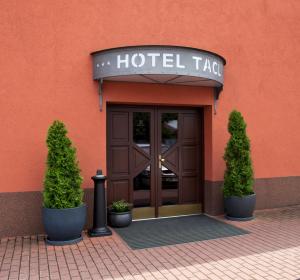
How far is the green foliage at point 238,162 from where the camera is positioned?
272 inches

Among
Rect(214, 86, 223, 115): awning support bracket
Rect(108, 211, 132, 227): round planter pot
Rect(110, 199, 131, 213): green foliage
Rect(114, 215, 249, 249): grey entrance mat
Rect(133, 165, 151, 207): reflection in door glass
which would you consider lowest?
Rect(114, 215, 249, 249): grey entrance mat

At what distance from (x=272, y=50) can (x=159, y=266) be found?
6.06 metres

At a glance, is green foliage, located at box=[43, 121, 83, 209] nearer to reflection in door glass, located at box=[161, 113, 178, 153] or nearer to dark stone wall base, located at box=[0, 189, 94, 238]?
dark stone wall base, located at box=[0, 189, 94, 238]

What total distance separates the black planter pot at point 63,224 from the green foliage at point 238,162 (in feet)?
10.3

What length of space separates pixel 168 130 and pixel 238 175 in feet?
5.79

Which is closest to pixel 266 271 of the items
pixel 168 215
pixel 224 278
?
pixel 224 278

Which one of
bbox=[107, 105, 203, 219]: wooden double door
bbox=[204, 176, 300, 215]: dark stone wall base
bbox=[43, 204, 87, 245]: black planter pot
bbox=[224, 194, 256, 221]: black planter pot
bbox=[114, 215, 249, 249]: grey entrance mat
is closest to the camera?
bbox=[43, 204, 87, 245]: black planter pot

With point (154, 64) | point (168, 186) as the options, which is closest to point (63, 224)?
point (168, 186)

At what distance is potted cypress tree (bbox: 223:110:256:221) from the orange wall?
50cm

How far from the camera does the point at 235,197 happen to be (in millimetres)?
6918

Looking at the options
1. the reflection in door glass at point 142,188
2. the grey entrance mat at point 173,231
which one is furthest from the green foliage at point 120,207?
the reflection in door glass at point 142,188

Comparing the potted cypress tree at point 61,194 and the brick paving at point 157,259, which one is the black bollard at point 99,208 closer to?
→ the brick paving at point 157,259

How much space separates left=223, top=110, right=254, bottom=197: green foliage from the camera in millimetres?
6914

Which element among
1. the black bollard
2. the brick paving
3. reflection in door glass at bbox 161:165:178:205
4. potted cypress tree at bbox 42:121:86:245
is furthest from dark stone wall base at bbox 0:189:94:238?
reflection in door glass at bbox 161:165:178:205
